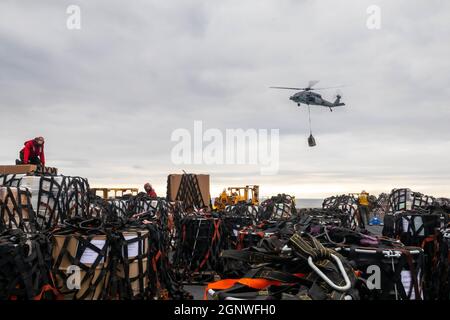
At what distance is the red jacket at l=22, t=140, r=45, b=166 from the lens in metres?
10.5

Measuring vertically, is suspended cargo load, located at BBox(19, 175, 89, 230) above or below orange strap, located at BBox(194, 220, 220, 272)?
Result: above

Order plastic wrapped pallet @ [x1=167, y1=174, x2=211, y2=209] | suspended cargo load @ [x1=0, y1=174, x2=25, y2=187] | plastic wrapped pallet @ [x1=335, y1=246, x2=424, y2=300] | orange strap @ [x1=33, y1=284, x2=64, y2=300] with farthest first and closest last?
1. plastic wrapped pallet @ [x1=167, y1=174, x2=211, y2=209]
2. suspended cargo load @ [x1=0, y1=174, x2=25, y2=187]
3. orange strap @ [x1=33, y1=284, x2=64, y2=300]
4. plastic wrapped pallet @ [x1=335, y1=246, x2=424, y2=300]

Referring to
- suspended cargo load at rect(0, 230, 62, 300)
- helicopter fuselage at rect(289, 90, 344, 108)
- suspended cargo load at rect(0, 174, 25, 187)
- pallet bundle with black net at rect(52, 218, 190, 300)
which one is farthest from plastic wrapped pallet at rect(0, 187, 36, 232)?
helicopter fuselage at rect(289, 90, 344, 108)

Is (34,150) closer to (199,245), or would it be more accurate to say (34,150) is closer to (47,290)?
(199,245)

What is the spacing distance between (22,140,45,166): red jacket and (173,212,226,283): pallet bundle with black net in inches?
158

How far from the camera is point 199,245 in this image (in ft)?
38.4

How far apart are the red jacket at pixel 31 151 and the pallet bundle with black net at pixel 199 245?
13.2 feet

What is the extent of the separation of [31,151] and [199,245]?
4783 millimetres

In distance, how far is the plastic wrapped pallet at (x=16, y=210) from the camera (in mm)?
7590

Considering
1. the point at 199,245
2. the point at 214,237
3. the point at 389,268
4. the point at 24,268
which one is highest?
the point at 389,268

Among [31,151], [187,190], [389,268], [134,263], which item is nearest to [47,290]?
[134,263]

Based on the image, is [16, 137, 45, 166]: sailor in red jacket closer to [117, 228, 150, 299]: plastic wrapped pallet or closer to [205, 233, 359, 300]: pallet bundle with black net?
[117, 228, 150, 299]: plastic wrapped pallet

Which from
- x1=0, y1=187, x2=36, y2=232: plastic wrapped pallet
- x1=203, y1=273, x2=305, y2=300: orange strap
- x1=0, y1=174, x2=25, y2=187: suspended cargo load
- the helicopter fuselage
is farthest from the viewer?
the helicopter fuselage
